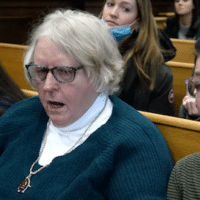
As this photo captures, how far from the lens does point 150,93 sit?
1960 millimetres

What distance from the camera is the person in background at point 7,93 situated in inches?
69.8

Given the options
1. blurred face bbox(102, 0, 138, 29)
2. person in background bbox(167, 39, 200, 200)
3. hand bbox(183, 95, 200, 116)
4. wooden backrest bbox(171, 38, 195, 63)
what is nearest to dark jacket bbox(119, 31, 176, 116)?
hand bbox(183, 95, 200, 116)

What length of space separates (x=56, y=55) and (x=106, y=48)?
19cm

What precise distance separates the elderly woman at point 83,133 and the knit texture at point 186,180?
0.03 meters

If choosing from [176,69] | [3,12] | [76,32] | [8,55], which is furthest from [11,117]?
[3,12]

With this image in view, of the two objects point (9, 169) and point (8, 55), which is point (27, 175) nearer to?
point (9, 169)

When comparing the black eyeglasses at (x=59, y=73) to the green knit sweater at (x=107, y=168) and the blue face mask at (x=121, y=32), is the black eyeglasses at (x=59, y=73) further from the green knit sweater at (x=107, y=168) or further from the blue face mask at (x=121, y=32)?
the blue face mask at (x=121, y=32)

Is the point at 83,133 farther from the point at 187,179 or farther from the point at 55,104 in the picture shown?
the point at 187,179

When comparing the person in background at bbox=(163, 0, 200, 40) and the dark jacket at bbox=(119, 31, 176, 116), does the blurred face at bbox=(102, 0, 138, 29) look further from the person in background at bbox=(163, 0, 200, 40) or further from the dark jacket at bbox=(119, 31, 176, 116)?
the person in background at bbox=(163, 0, 200, 40)

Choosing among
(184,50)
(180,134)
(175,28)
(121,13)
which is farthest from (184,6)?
(180,134)

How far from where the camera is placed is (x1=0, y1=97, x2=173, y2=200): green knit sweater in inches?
43.8

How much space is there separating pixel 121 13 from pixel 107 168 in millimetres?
1157

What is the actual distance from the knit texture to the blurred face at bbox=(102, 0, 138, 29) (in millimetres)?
1104

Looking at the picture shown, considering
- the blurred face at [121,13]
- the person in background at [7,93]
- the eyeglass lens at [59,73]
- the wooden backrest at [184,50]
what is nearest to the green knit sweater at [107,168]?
the eyeglass lens at [59,73]
